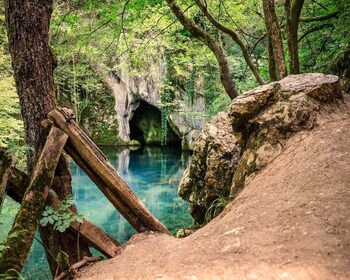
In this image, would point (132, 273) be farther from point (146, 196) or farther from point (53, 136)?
point (146, 196)

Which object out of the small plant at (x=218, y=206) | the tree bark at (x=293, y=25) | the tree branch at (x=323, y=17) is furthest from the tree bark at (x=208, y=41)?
the small plant at (x=218, y=206)

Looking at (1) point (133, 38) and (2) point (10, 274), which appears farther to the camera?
(1) point (133, 38)

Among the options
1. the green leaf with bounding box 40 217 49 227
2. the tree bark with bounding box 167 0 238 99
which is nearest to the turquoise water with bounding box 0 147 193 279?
the green leaf with bounding box 40 217 49 227

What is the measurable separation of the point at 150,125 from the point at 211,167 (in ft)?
71.7

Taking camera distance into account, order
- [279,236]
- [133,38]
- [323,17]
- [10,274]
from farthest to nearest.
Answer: [133,38]
[323,17]
[10,274]
[279,236]

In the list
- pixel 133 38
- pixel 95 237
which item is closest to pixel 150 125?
pixel 133 38

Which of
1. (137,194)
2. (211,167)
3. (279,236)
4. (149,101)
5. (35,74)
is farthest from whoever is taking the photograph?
(149,101)

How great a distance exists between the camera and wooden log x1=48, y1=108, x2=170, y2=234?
3266 millimetres

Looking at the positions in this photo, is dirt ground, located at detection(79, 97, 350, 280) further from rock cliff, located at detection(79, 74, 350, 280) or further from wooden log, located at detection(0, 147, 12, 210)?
wooden log, located at detection(0, 147, 12, 210)

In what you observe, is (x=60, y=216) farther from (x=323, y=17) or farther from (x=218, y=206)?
(x=323, y=17)

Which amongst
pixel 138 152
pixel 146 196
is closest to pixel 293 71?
pixel 146 196

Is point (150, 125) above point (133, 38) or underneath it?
underneath

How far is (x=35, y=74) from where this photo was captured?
3.27m

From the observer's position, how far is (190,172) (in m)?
6.09
